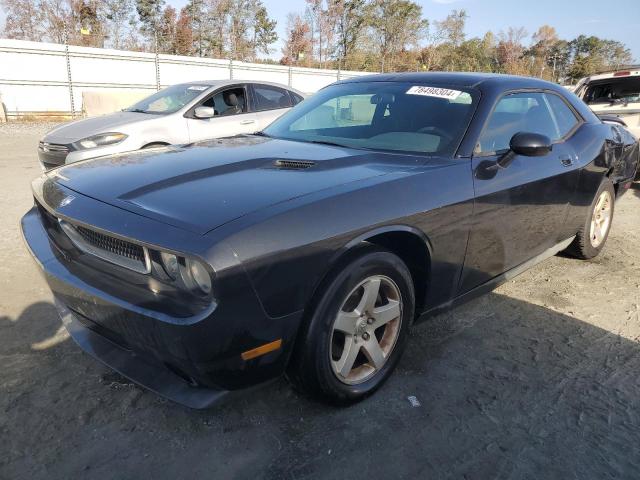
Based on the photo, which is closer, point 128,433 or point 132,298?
point 132,298

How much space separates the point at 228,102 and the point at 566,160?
206 inches

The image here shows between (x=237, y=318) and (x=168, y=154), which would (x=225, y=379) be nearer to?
(x=237, y=318)

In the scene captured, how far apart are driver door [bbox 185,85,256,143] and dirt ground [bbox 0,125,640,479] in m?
4.21

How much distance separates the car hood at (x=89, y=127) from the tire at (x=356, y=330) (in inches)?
203

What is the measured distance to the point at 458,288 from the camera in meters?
2.91

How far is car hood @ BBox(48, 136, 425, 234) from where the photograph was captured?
205 cm

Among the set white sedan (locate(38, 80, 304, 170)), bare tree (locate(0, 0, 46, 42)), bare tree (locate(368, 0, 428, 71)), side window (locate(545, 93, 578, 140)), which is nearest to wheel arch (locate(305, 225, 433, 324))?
side window (locate(545, 93, 578, 140))

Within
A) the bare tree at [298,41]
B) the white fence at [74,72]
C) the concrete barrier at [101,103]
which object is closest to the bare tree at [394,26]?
the bare tree at [298,41]

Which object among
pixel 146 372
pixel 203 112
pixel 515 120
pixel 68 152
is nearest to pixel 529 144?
pixel 515 120

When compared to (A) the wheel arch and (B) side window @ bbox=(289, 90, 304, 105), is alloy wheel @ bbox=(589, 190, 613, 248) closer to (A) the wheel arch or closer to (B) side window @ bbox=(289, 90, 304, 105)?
(A) the wheel arch

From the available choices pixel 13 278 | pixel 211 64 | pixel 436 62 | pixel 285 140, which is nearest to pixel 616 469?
pixel 285 140

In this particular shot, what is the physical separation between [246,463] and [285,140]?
2028 mm

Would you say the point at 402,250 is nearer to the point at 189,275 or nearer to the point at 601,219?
the point at 189,275

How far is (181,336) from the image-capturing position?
185cm
